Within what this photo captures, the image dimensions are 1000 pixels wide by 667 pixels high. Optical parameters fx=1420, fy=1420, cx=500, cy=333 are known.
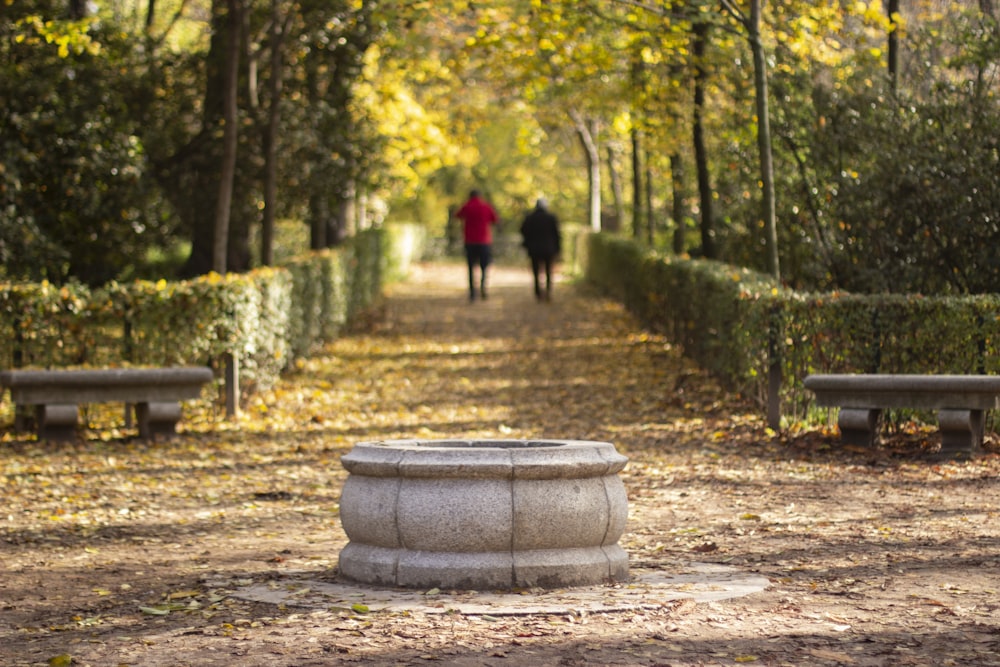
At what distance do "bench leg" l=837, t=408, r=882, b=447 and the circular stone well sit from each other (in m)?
4.73

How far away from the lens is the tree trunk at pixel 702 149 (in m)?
17.4

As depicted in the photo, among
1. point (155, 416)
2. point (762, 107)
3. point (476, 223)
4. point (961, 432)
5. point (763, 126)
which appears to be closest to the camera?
point (961, 432)

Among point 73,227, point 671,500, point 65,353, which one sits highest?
point 73,227

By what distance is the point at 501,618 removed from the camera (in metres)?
6.01

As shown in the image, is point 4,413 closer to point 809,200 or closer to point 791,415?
point 791,415

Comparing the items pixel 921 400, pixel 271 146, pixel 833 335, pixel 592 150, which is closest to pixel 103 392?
pixel 833 335

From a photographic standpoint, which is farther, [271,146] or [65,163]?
[271,146]

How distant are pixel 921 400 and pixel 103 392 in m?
6.72

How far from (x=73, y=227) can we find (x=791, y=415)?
33.0 feet

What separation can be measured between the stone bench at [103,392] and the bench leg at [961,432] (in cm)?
613

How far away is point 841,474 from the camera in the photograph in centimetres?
1035

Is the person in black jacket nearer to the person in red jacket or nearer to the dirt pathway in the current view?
the person in red jacket

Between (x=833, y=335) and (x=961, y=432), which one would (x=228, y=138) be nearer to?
(x=833, y=335)

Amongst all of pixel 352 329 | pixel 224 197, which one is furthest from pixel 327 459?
pixel 352 329
